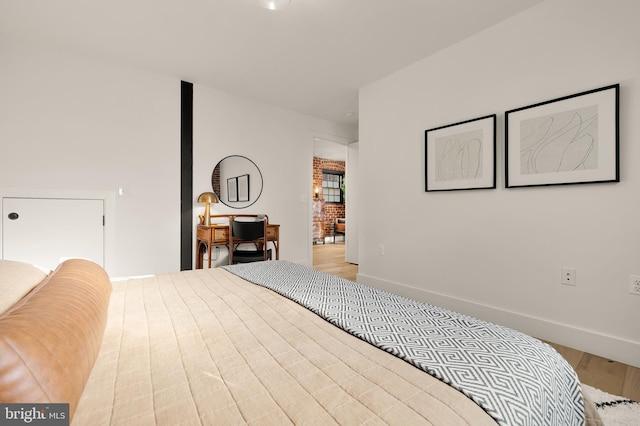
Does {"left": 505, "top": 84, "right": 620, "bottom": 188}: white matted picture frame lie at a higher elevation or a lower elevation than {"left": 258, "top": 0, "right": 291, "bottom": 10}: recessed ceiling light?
lower

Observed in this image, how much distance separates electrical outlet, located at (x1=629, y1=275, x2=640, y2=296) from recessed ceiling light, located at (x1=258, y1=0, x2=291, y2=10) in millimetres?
2780

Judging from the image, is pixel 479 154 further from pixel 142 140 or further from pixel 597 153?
pixel 142 140

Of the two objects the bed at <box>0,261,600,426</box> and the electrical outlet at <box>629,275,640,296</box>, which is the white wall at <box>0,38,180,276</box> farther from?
the electrical outlet at <box>629,275,640,296</box>

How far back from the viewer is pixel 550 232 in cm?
209

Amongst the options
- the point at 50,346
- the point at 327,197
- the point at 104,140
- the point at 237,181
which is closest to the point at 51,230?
the point at 104,140

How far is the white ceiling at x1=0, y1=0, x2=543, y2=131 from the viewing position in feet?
7.10

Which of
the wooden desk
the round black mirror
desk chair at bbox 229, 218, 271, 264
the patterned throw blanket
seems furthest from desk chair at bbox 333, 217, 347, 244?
the patterned throw blanket

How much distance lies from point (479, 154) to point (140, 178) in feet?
10.7

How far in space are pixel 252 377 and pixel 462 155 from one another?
251 cm

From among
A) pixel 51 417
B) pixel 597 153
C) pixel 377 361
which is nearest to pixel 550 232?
pixel 597 153

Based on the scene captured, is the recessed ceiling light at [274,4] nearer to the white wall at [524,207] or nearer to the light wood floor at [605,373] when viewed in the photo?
the white wall at [524,207]

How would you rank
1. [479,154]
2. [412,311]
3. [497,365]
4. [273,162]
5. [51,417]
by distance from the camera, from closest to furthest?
1. [51,417]
2. [497,365]
3. [412,311]
4. [479,154]
5. [273,162]

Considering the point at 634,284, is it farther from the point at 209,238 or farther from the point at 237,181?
the point at 237,181

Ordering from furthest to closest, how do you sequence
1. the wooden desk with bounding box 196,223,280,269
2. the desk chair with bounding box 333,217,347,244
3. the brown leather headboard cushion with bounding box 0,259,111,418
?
the desk chair with bounding box 333,217,347,244
the wooden desk with bounding box 196,223,280,269
the brown leather headboard cushion with bounding box 0,259,111,418
